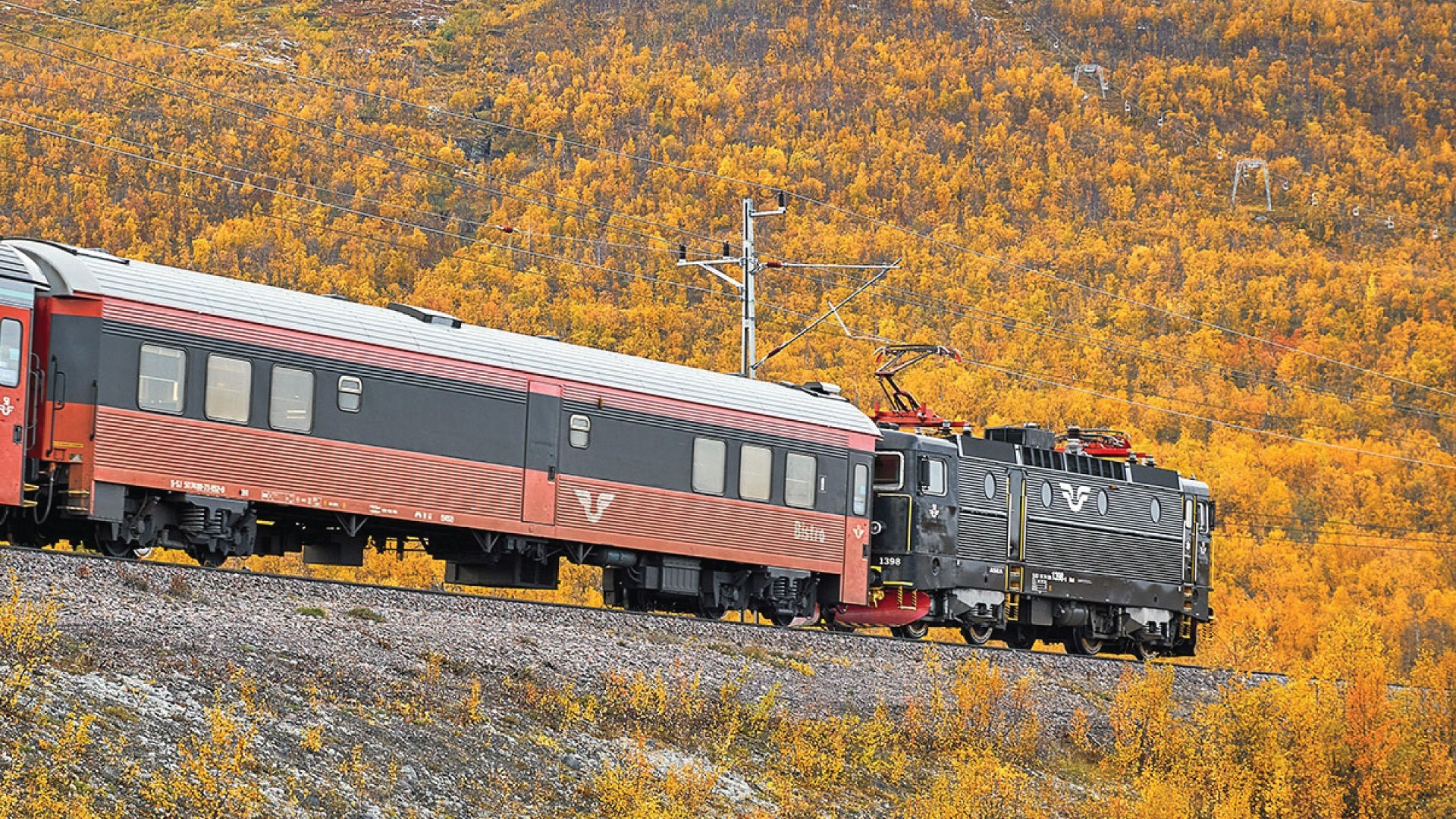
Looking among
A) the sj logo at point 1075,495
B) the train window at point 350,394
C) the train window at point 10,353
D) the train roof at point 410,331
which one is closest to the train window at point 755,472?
the train roof at point 410,331

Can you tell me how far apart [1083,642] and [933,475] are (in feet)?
16.6

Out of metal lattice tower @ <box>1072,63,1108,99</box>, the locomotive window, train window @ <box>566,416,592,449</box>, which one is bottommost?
the locomotive window

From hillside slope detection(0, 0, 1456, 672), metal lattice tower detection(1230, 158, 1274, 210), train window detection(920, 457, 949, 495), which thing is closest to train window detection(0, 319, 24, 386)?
train window detection(920, 457, 949, 495)

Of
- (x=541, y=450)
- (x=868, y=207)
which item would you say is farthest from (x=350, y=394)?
(x=868, y=207)

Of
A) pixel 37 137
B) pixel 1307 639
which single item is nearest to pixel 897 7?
pixel 37 137

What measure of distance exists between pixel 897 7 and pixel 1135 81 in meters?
24.9

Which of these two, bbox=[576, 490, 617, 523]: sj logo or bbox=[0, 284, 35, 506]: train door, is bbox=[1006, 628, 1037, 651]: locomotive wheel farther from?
bbox=[0, 284, 35, 506]: train door

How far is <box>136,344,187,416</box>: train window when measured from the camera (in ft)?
64.3

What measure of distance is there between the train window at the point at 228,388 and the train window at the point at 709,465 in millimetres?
6643

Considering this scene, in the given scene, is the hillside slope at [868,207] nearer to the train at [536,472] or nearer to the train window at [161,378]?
the train at [536,472]

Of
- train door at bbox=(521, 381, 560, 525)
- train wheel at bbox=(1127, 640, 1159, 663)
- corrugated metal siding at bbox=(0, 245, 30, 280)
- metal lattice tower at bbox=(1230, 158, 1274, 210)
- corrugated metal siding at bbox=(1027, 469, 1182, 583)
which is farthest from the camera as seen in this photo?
metal lattice tower at bbox=(1230, 158, 1274, 210)

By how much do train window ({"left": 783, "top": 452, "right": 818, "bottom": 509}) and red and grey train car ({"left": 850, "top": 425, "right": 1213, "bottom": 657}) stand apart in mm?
2096

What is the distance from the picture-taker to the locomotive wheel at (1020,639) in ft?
102

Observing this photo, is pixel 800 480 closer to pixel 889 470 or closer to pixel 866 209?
pixel 889 470
